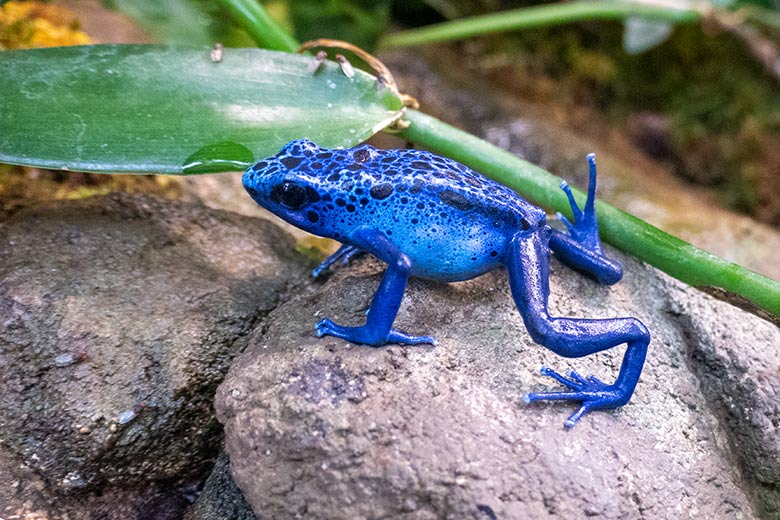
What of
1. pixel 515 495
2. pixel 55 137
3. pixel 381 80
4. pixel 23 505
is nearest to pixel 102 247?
pixel 55 137

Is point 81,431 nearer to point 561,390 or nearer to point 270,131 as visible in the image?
point 270,131

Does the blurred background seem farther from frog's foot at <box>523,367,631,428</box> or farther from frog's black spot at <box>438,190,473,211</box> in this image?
frog's foot at <box>523,367,631,428</box>

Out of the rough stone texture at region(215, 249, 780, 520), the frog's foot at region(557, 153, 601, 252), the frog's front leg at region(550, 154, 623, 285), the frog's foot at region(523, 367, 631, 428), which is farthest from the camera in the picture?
the frog's foot at region(557, 153, 601, 252)

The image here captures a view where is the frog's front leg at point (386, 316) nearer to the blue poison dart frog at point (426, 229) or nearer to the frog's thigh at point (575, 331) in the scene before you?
the blue poison dart frog at point (426, 229)

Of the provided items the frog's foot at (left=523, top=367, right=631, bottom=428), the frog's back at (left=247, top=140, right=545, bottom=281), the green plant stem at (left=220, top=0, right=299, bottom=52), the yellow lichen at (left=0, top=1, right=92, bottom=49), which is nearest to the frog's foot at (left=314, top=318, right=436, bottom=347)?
the frog's back at (left=247, top=140, right=545, bottom=281)

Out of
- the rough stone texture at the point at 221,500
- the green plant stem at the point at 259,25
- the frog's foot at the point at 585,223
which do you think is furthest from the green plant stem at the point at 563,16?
the rough stone texture at the point at 221,500

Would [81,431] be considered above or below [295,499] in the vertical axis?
below
